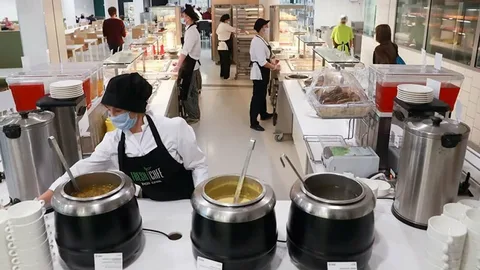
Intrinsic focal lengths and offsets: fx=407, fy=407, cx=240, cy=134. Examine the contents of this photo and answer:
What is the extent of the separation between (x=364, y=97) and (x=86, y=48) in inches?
432

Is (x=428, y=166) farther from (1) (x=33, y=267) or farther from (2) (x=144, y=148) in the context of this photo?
(1) (x=33, y=267)

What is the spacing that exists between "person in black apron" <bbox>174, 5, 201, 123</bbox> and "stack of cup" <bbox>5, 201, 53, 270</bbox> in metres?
4.42

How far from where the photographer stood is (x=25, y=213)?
3.64 feet

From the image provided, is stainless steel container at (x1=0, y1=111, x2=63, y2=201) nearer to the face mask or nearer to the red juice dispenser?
the face mask

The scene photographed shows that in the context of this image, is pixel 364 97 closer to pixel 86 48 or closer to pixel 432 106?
pixel 432 106

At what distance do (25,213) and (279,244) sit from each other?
78cm

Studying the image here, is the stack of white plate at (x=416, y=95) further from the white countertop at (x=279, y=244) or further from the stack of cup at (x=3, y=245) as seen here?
the stack of cup at (x=3, y=245)

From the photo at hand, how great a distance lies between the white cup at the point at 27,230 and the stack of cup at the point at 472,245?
1147 millimetres

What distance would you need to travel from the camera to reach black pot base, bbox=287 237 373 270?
3.81ft

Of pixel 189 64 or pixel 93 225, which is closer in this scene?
pixel 93 225

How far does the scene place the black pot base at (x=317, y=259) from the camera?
116 centimetres

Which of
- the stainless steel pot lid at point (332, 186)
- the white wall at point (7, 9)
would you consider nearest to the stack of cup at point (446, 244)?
the stainless steel pot lid at point (332, 186)

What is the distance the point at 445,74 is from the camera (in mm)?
2121

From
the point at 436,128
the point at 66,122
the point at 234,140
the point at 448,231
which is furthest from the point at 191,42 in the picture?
the point at 448,231
